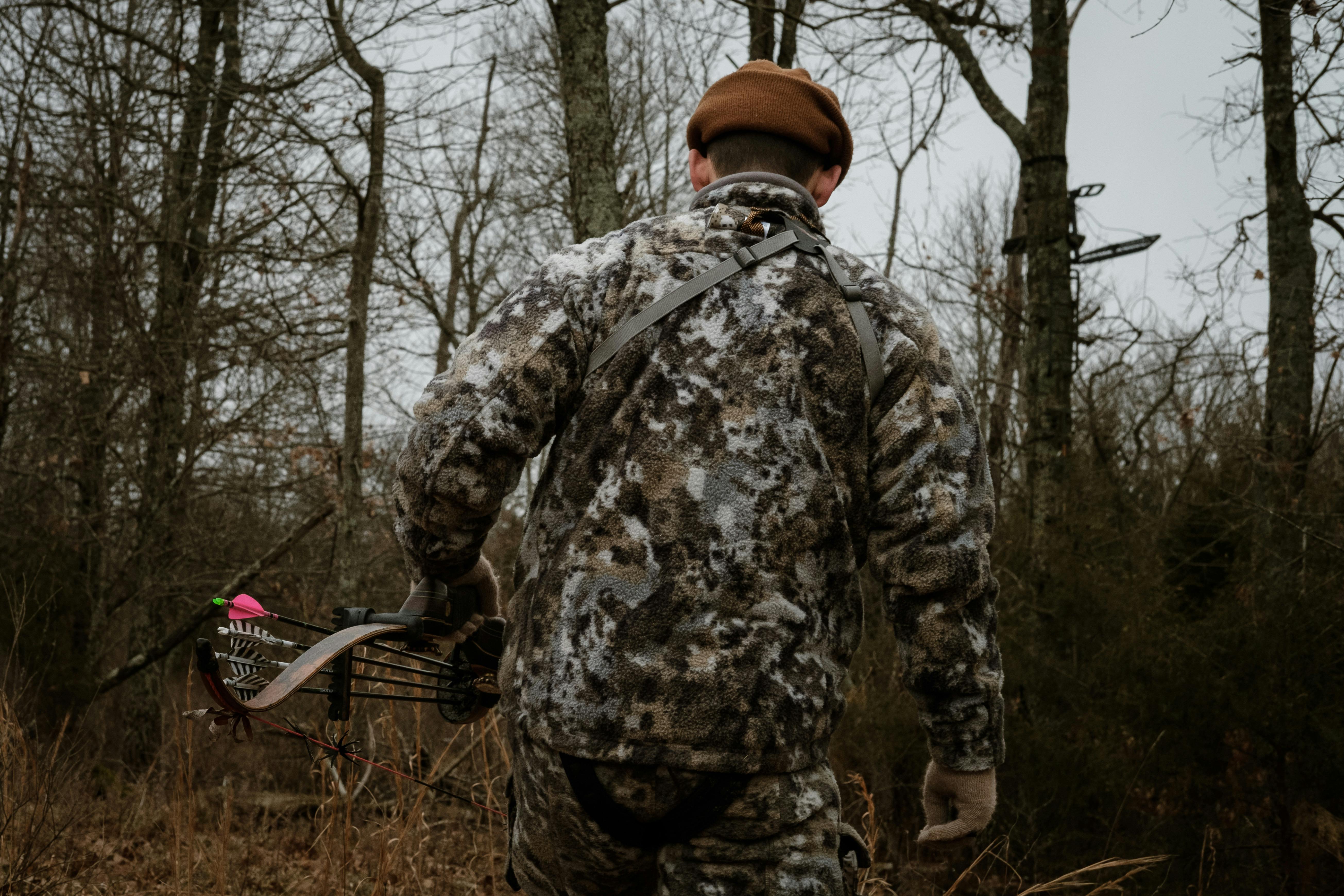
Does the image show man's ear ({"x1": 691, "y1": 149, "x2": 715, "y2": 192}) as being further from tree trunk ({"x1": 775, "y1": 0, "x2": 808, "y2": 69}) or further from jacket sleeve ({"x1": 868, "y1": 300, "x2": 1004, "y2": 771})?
tree trunk ({"x1": 775, "y1": 0, "x2": 808, "y2": 69})

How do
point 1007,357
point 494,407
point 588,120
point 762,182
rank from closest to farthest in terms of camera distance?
point 494,407 < point 762,182 < point 588,120 < point 1007,357

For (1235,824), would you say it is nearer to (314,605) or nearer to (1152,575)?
(1152,575)

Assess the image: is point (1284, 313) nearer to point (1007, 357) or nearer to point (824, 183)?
point (1007, 357)

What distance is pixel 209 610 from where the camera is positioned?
25.0 feet

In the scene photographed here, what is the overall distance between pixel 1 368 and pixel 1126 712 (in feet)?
27.7

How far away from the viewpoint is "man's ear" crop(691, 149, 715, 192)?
6.75 feet

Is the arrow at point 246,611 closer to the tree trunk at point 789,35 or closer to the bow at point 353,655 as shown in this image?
the bow at point 353,655

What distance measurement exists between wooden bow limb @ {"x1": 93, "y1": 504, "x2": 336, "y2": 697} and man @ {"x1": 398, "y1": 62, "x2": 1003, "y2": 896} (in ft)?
19.9

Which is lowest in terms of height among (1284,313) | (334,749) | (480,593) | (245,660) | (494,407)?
(334,749)

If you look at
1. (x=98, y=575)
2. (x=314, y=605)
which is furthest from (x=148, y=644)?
(x=314, y=605)

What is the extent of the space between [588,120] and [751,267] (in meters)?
3.40

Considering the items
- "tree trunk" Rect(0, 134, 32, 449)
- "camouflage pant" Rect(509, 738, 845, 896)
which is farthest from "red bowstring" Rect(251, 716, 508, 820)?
"tree trunk" Rect(0, 134, 32, 449)

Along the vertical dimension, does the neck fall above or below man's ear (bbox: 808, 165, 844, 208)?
below

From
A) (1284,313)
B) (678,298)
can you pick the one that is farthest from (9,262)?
(1284,313)
